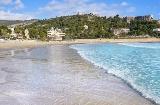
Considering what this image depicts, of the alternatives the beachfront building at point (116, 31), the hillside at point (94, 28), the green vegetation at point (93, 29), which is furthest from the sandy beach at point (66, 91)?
the beachfront building at point (116, 31)

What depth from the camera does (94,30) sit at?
129125 mm

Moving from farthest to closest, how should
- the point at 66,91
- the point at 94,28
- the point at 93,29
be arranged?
the point at 94,28 < the point at 93,29 < the point at 66,91

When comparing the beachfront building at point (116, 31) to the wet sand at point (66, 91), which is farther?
the beachfront building at point (116, 31)

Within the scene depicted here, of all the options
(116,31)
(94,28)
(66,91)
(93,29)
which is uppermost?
(94,28)

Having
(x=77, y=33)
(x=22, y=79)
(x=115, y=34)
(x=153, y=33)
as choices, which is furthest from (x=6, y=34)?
(x=153, y=33)

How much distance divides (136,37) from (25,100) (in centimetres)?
12917

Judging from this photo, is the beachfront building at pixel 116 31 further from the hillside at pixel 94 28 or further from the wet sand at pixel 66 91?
the wet sand at pixel 66 91

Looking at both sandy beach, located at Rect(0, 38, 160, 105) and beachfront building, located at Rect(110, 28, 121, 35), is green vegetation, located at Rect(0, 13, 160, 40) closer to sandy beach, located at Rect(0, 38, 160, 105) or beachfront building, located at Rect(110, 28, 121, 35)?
beachfront building, located at Rect(110, 28, 121, 35)

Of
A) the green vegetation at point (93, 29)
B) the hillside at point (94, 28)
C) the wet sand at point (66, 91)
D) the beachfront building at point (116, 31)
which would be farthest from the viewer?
the beachfront building at point (116, 31)

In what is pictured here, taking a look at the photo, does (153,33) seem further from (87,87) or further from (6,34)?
(87,87)

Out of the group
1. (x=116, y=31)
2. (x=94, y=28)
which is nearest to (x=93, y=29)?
(x=94, y=28)

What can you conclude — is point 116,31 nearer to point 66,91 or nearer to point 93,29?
point 93,29

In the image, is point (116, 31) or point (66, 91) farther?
point (116, 31)

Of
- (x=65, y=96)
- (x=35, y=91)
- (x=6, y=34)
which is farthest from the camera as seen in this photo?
(x=6, y=34)
